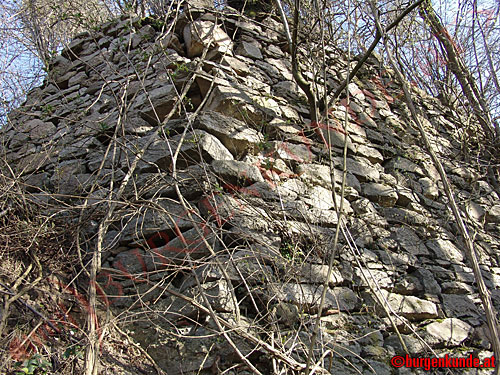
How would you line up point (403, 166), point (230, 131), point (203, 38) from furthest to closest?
point (403, 166) < point (203, 38) < point (230, 131)

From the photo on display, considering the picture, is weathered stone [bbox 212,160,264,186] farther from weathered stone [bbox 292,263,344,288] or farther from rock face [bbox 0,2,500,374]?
weathered stone [bbox 292,263,344,288]

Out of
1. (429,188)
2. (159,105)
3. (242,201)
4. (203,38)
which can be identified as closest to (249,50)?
(203,38)

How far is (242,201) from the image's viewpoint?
236cm

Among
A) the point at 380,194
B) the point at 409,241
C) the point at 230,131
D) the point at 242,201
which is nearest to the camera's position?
the point at 242,201

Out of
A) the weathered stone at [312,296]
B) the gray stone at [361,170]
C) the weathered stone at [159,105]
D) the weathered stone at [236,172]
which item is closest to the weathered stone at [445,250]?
the gray stone at [361,170]

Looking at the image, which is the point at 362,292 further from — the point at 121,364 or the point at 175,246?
the point at 121,364

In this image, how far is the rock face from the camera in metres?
1.98

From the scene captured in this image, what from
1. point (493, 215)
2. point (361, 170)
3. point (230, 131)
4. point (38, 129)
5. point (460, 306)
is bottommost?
point (493, 215)

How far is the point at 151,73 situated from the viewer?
310 centimetres

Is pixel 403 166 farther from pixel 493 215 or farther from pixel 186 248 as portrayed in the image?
pixel 186 248


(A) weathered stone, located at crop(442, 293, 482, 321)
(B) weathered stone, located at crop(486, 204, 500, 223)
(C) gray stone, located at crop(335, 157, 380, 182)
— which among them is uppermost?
(C) gray stone, located at crop(335, 157, 380, 182)

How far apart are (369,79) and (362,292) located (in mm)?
2405

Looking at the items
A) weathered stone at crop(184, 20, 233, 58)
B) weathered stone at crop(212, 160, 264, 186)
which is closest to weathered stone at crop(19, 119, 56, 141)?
weathered stone at crop(184, 20, 233, 58)

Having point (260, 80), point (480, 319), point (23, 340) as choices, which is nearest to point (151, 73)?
point (260, 80)
